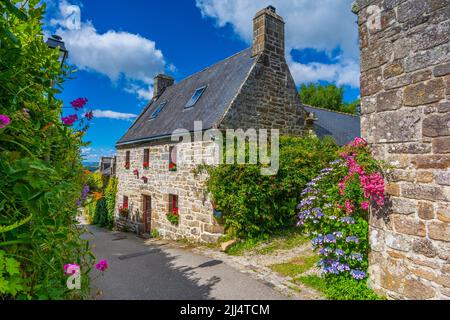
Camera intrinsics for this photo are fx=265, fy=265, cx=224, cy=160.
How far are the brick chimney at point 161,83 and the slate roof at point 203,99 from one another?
7.03 ft

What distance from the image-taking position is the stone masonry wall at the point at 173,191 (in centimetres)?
909

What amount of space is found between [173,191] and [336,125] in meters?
11.8

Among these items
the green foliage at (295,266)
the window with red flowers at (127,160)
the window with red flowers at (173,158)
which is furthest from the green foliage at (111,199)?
the green foliage at (295,266)

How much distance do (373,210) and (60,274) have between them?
3981mm

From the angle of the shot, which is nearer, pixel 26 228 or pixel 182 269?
pixel 26 228

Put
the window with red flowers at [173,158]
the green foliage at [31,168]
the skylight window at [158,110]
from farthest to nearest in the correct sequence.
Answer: the skylight window at [158,110]
the window with red flowers at [173,158]
the green foliage at [31,168]

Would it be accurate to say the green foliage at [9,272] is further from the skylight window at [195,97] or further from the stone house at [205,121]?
the skylight window at [195,97]

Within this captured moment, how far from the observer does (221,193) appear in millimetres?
8289

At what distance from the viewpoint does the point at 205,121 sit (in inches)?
381

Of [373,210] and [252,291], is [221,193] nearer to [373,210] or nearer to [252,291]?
[252,291]

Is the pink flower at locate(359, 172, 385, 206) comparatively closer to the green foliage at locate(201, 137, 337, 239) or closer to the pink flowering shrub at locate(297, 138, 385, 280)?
the pink flowering shrub at locate(297, 138, 385, 280)

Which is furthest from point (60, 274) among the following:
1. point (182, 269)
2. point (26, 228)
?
point (182, 269)

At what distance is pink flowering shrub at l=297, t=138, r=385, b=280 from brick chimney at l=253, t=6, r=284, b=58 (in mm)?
7410

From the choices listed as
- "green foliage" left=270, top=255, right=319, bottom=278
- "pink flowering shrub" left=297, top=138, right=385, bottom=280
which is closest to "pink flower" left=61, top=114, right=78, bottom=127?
"pink flowering shrub" left=297, top=138, right=385, bottom=280
